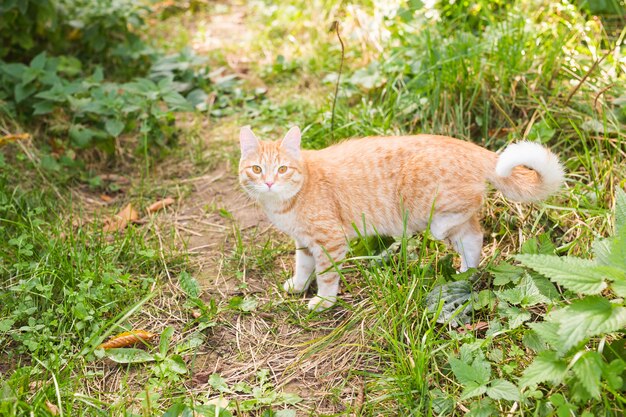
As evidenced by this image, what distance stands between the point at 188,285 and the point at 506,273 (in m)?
1.68

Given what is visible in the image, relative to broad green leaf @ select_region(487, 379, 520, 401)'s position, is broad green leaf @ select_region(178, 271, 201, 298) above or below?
below

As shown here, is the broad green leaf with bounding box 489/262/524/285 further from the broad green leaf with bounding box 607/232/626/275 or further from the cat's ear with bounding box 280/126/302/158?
the cat's ear with bounding box 280/126/302/158

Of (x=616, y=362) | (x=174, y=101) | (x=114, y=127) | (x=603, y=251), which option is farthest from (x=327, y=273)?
(x=114, y=127)

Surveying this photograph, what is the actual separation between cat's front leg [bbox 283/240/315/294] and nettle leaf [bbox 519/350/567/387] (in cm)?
150

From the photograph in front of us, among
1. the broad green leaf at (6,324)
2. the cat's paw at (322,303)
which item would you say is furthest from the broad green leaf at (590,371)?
the broad green leaf at (6,324)

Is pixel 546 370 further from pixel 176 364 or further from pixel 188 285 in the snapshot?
pixel 188 285

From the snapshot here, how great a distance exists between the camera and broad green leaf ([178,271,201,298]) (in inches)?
135

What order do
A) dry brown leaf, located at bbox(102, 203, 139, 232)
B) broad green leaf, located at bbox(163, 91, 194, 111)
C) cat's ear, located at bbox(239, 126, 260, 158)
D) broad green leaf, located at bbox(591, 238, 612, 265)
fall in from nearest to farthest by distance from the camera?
broad green leaf, located at bbox(591, 238, 612, 265), cat's ear, located at bbox(239, 126, 260, 158), dry brown leaf, located at bbox(102, 203, 139, 232), broad green leaf, located at bbox(163, 91, 194, 111)

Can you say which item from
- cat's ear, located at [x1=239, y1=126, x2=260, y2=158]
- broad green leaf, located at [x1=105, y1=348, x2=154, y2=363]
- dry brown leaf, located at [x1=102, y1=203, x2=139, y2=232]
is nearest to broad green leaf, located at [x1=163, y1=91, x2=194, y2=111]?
dry brown leaf, located at [x1=102, y1=203, x2=139, y2=232]

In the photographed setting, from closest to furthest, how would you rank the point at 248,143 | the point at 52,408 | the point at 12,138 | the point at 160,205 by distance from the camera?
the point at 52,408 < the point at 248,143 < the point at 160,205 < the point at 12,138

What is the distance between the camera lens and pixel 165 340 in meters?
3.15

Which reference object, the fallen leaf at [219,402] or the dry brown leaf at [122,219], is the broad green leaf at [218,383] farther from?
the dry brown leaf at [122,219]

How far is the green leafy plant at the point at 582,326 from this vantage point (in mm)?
2258

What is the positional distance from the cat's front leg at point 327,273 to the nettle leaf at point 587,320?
1.35 m
